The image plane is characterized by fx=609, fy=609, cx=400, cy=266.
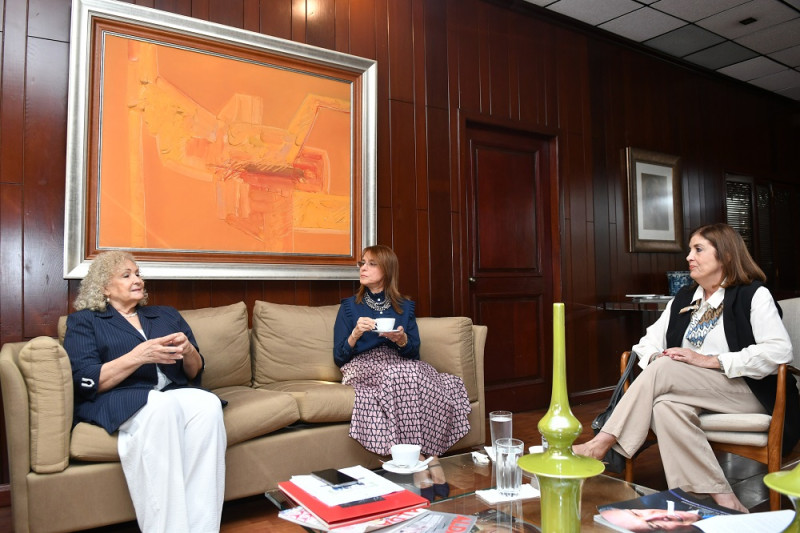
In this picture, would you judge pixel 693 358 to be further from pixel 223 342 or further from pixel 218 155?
A: pixel 218 155

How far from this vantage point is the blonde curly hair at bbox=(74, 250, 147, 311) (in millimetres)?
2436

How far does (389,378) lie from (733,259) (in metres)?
1.52

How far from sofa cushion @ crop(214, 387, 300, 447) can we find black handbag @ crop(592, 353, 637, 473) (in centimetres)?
127

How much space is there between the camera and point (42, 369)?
2043mm

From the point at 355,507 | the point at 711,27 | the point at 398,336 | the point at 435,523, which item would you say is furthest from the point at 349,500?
the point at 711,27

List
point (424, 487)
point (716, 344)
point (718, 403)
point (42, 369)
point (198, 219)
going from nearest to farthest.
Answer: point (424, 487) → point (42, 369) → point (718, 403) → point (716, 344) → point (198, 219)

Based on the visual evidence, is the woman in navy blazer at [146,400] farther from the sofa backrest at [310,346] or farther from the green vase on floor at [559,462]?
the green vase on floor at [559,462]

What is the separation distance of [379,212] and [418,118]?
72 centimetres

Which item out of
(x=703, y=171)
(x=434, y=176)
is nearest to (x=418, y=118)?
(x=434, y=176)

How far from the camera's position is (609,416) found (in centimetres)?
245

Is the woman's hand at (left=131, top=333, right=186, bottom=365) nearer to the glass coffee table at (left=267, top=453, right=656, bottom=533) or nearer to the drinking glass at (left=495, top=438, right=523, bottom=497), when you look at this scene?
the glass coffee table at (left=267, top=453, right=656, bottom=533)

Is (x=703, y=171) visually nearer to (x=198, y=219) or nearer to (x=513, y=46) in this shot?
(x=513, y=46)

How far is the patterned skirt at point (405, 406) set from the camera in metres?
2.67

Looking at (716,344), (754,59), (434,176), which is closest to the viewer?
(716,344)
